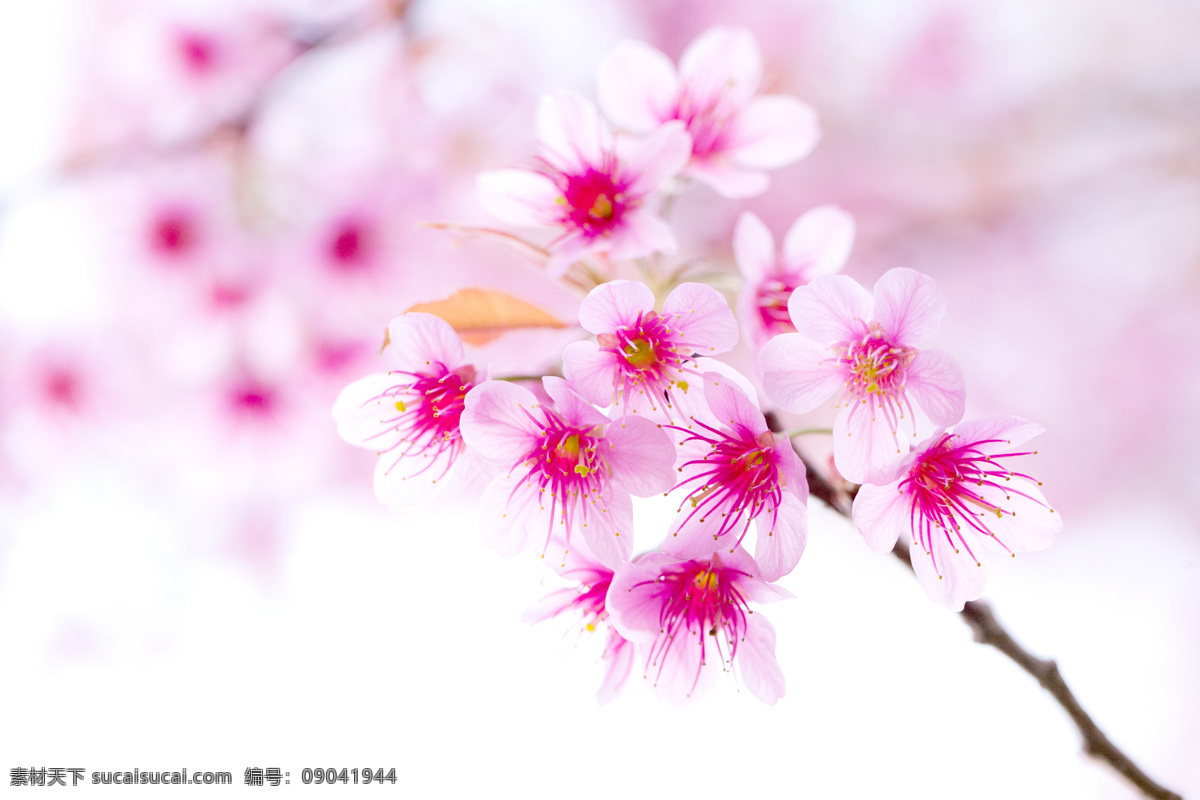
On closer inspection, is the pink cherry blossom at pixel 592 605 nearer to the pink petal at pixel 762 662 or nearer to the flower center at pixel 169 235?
the pink petal at pixel 762 662

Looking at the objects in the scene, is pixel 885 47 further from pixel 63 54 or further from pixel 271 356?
pixel 63 54

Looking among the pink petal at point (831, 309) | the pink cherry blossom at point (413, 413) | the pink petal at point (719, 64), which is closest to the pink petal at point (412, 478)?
the pink cherry blossom at point (413, 413)

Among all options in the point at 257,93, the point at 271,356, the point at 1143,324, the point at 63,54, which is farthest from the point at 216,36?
the point at 1143,324

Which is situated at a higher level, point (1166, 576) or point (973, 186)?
point (973, 186)

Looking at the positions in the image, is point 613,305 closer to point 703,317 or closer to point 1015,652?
point 703,317

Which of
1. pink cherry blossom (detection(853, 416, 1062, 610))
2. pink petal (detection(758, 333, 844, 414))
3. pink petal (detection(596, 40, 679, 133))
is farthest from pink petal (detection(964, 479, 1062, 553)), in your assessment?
pink petal (detection(596, 40, 679, 133))

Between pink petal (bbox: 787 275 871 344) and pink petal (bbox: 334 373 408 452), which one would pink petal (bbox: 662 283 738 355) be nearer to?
pink petal (bbox: 787 275 871 344)

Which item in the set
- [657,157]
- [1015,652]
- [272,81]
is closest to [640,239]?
[657,157]
